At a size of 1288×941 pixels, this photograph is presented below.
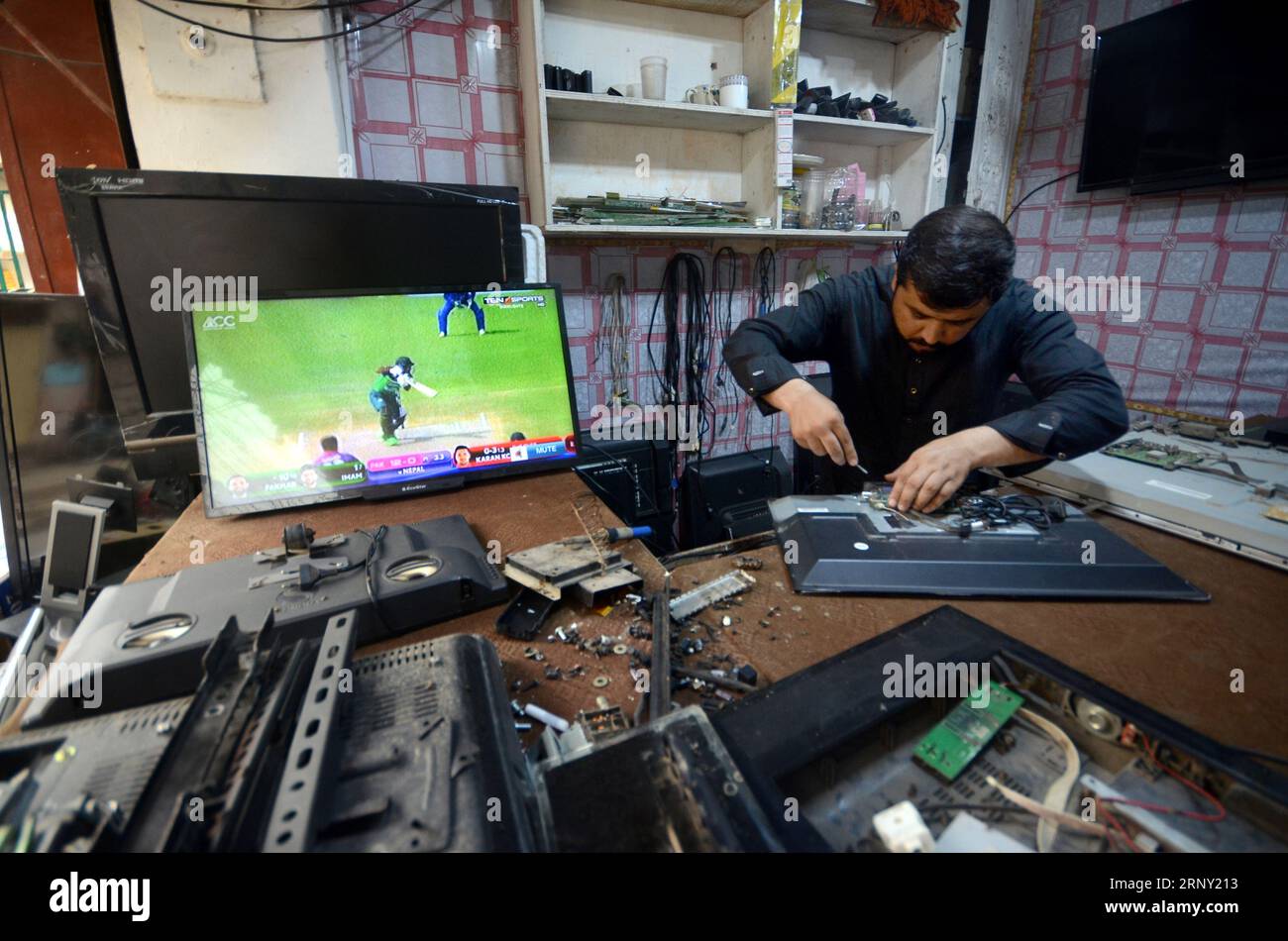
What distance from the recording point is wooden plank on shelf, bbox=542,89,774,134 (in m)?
2.09

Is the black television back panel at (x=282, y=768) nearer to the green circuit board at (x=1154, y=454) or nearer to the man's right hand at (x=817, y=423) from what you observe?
the man's right hand at (x=817, y=423)

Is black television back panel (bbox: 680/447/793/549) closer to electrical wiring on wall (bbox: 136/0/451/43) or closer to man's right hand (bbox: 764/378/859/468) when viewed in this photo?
man's right hand (bbox: 764/378/859/468)

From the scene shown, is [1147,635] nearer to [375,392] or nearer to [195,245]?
[375,392]

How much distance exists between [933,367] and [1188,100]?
1.88m

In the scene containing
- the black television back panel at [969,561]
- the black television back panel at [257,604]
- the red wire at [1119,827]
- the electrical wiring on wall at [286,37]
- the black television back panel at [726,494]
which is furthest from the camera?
the black television back panel at [726,494]

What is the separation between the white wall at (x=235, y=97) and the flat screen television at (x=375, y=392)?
36.1 inches

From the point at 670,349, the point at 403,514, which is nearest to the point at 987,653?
the point at 403,514

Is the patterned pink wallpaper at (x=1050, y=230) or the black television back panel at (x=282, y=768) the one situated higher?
the patterned pink wallpaper at (x=1050, y=230)

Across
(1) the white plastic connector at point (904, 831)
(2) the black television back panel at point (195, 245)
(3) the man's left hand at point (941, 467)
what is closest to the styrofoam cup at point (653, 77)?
(2) the black television back panel at point (195, 245)

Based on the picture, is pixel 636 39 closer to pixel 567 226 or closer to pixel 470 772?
pixel 567 226

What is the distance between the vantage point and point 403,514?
1205 mm

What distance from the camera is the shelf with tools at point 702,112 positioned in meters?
2.20

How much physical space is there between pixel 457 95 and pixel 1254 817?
9.06ft

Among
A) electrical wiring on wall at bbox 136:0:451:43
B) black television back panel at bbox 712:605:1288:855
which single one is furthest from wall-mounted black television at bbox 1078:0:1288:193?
electrical wiring on wall at bbox 136:0:451:43
